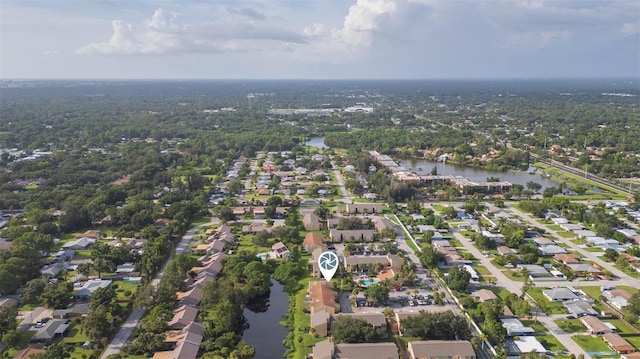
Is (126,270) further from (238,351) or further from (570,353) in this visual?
(570,353)

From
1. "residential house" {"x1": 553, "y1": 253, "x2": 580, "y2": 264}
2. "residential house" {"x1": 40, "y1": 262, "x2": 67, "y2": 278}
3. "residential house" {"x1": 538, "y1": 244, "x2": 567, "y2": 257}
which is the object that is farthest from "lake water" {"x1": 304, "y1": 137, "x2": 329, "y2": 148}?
"residential house" {"x1": 40, "y1": 262, "x2": 67, "y2": 278}

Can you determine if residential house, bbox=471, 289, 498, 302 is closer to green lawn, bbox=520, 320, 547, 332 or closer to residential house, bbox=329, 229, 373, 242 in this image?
green lawn, bbox=520, 320, 547, 332

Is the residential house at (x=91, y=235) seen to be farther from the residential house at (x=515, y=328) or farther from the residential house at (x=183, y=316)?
the residential house at (x=515, y=328)

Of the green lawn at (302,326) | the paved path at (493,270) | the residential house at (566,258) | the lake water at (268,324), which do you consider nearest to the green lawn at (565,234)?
the residential house at (566,258)

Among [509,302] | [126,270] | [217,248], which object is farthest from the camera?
[217,248]

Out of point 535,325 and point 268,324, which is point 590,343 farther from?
point 268,324

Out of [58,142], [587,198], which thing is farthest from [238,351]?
[58,142]

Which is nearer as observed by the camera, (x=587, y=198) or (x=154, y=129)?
(x=587, y=198)

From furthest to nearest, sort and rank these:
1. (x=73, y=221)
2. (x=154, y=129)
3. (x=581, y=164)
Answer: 1. (x=154, y=129)
2. (x=581, y=164)
3. (x=73, y=221)

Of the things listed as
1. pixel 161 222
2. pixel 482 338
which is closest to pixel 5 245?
pixel 161 222
